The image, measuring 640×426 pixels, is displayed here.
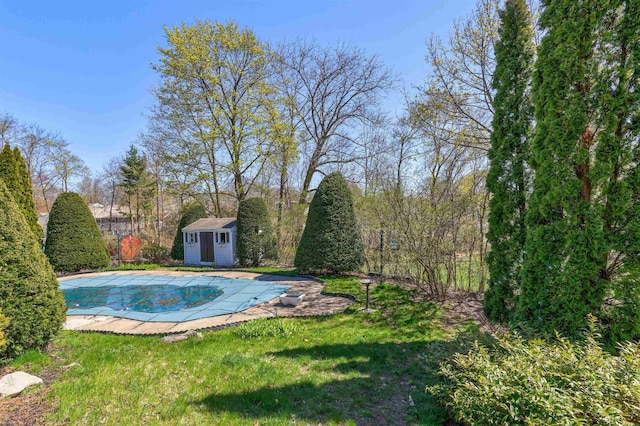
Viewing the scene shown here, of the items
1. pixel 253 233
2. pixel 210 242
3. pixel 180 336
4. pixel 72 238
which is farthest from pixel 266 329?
pixel 72 238

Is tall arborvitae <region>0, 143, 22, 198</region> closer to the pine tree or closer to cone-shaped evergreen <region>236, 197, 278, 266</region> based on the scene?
the pine tree

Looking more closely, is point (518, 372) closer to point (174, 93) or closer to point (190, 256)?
point (190, 256)

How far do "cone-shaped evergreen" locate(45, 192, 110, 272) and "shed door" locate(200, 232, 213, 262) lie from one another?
368cm

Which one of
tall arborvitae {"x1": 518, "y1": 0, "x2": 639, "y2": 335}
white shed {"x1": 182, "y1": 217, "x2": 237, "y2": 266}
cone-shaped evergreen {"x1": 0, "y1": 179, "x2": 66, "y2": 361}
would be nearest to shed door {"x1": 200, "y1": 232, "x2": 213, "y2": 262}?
white shed {"x1": 182, "y1": 217, "x2": 237, "y2": 266}

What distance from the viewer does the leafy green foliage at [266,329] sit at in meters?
4.56

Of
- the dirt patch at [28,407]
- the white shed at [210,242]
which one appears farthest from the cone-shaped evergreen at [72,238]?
the dirt patch at [28,407]

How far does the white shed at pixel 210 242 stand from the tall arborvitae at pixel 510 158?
34.9 feet

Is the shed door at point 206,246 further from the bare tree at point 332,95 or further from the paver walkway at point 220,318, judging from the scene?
the paver walkway at point 220,318

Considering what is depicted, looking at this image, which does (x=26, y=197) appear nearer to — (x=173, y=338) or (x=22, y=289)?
(x=22, y=289)

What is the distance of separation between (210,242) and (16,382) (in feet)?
34.0

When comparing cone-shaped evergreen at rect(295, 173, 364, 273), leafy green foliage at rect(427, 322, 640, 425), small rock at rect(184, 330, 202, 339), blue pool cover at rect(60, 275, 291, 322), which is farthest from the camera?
cone-shaped evergreen at rect(295, 173, 364, 273)

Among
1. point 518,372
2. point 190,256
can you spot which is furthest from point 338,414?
point 190,256

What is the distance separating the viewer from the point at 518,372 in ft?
6.76

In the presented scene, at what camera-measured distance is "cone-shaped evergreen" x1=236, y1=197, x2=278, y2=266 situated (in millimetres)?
11883
